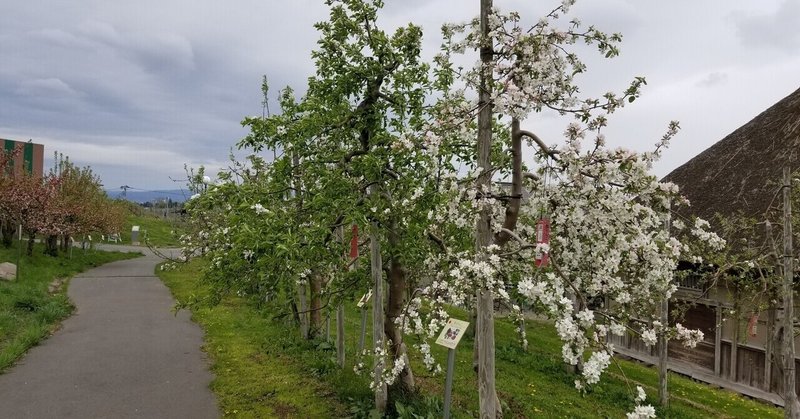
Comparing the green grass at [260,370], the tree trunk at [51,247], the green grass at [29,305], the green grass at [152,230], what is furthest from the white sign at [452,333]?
the green grass at [152,230]

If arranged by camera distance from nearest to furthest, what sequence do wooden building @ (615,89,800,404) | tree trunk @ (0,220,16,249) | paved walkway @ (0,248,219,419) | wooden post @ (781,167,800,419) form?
wooden post @ (781,167,800,419) → paved walkway @ (0,248,219,419) → wooden building @ (615,89,800,404) → tree trunk @ (0,220,16,249)

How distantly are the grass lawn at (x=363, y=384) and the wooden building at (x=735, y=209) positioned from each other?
1.02 metres

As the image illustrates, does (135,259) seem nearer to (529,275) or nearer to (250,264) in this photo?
(250,264)

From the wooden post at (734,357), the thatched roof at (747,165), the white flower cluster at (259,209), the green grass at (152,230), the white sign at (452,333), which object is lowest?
the wooden post at (734,357)

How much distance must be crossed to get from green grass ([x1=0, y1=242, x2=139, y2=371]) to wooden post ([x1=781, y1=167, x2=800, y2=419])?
12846 millimetres

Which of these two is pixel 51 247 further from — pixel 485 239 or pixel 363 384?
pixel 485 239

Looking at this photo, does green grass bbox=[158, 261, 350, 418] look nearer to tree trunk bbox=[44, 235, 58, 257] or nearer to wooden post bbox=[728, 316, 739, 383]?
wooden post bbox=[728, 316, 739, 383]

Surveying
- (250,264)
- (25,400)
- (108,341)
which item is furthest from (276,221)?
(108,341)

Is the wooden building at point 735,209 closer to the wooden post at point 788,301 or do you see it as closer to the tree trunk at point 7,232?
the wooden post at point 788,301

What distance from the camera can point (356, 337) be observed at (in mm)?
12648

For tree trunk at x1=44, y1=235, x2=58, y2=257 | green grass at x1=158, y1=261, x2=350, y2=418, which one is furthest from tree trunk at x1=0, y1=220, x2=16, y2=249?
Answer: green grass at x1=158, y1=261, x2=350, y2=418

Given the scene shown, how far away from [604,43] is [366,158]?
2.74 m

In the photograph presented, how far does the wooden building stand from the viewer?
41.0ft

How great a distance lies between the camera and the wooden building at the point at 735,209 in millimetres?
12484
